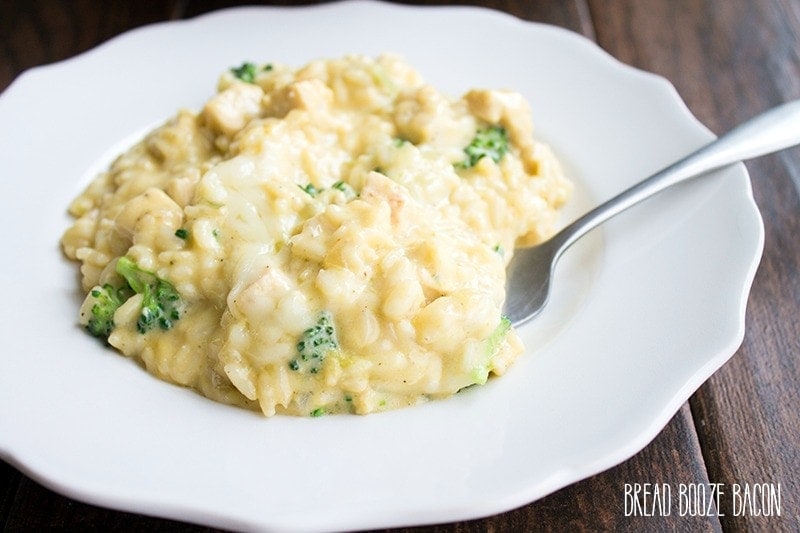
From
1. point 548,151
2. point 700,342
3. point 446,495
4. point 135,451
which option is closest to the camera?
point 446,495

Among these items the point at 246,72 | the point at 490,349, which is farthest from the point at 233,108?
the point at 490,349

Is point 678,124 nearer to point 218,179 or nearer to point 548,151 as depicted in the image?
point 548,151

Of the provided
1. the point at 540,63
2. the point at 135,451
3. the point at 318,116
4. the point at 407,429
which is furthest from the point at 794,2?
the point at 135,451

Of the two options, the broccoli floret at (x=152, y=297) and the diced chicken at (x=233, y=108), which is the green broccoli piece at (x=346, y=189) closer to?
the diced chicken at (x=233, y=108)

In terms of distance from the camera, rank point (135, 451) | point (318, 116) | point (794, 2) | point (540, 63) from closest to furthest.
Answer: point (135, 451), point (318, 116), point (540, 63), point (794, 2)

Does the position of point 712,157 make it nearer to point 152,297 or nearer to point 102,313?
point 152,297

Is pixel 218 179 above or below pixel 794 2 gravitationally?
above

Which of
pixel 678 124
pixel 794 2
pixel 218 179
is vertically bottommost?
pixel 794 2
